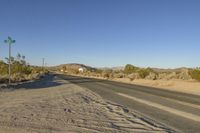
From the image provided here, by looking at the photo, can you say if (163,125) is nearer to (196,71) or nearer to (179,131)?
(179,131)

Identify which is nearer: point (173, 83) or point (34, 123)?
point (34, 123)

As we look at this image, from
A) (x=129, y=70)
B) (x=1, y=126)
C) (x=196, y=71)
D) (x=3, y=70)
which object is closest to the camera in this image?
(x=1, y=126)

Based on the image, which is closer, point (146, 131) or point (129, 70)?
point (146, 131)

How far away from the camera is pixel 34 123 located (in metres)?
11.8

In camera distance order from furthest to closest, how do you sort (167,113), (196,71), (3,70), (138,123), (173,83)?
(3,70), (196,71), (173,83), (167,113), (138,123)

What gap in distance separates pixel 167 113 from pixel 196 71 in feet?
136

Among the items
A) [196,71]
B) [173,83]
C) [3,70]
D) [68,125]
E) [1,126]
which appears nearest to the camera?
[1,126]

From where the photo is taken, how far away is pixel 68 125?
38.1 ft

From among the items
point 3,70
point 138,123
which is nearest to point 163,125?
point 138,123

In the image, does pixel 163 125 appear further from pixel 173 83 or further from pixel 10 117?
pixel 173 83

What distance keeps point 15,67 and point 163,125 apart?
74.1 meters

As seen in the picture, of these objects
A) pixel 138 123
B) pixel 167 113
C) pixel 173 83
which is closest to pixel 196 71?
pixel 173 83

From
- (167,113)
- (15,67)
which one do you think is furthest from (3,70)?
(167,113)

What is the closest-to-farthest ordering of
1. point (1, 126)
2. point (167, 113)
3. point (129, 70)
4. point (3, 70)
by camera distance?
point (1, 126) → point (167, 113) → point (3, 70) → point (129, 70)
